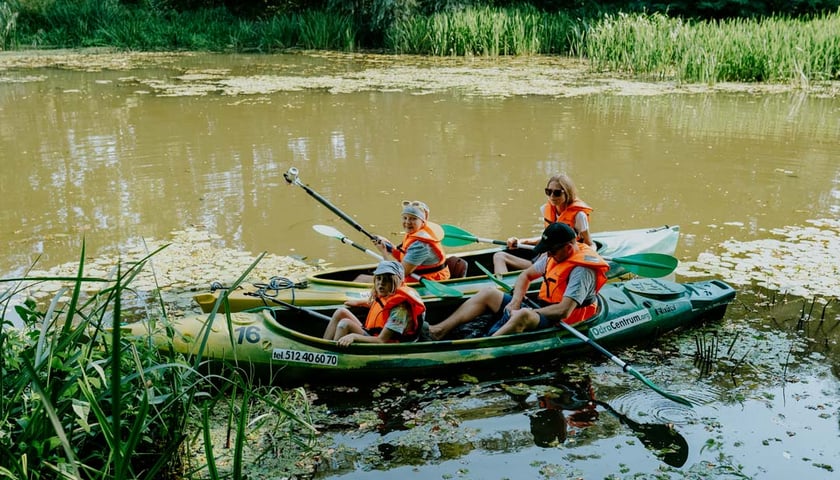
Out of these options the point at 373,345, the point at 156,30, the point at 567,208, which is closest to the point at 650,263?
the point at 567,208

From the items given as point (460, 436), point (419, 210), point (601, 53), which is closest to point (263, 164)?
point (419, 210)

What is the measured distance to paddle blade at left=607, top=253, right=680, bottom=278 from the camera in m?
4.85

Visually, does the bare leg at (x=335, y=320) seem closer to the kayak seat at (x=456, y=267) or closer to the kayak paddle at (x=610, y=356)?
the kayak paddle at (x=610, y=356)

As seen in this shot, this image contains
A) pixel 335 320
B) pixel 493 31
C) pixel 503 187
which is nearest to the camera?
pixel 335 320

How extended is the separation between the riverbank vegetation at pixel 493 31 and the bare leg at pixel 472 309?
946 centimetres

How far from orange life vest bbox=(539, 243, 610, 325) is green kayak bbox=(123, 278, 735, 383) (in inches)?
2.6

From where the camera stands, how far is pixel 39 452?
2316 millimetres

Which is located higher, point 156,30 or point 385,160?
point 156,30

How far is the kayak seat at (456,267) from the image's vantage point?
5.22 m

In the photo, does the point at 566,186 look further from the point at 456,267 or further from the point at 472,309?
the point at 472,309

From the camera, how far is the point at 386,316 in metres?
4.21

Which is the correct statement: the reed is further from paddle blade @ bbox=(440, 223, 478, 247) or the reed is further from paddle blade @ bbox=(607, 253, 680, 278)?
paddle blade @ bbox=(607, 253, 680, 278)

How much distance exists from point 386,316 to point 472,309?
2.03 ft

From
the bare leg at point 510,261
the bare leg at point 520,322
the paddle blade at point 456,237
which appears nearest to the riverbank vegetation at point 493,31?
the paddle blade at point 456,237
